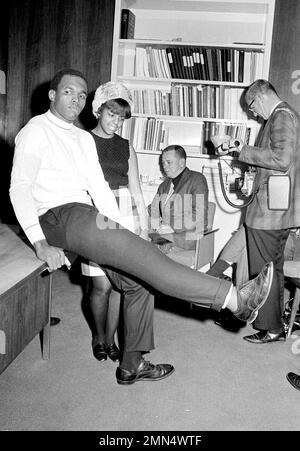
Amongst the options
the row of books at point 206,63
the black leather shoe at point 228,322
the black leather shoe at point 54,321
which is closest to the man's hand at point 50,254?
the black leather shoe at point 54,321

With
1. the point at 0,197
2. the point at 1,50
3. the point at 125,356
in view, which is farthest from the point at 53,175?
the point at 1,50

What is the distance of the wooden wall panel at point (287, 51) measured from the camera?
13.3 ft

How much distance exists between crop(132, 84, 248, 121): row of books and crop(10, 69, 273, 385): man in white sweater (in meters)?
2.10

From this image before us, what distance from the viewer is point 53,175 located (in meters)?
2.01

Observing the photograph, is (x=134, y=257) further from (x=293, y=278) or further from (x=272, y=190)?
(x=293, y=278)

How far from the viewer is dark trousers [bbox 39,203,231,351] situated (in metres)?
1.77

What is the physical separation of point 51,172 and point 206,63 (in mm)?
2561

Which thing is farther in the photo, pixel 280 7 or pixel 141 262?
pixel 280 7

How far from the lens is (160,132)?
422cm

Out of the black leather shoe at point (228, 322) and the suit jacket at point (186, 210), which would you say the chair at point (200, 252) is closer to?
the suit jacket at point (186, 210)

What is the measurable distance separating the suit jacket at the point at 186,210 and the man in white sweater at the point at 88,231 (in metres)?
1.23

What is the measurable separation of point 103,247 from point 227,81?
9.19ft

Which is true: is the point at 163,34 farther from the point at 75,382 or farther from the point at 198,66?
the point at 75,382

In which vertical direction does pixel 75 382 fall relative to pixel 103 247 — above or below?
below
